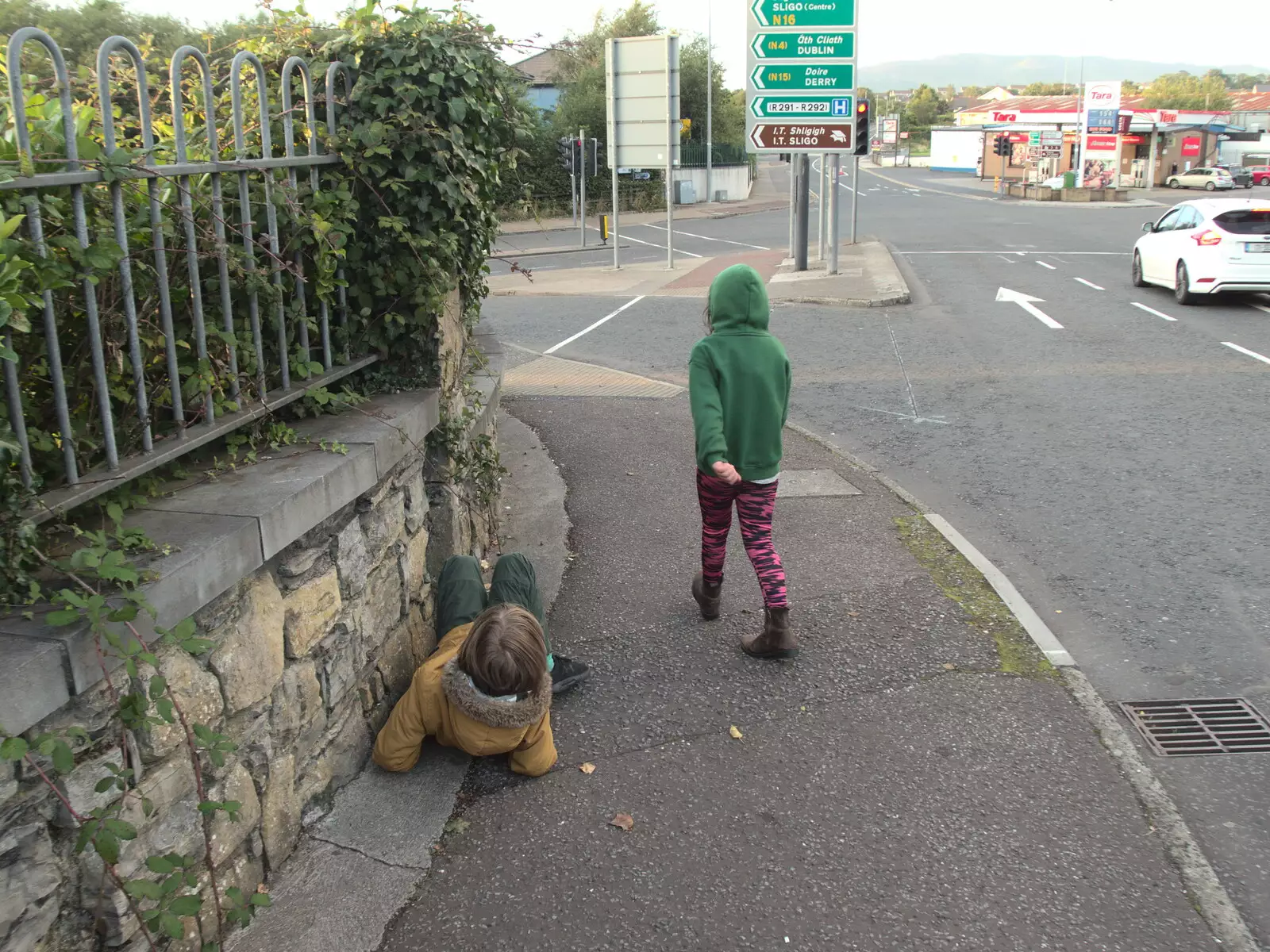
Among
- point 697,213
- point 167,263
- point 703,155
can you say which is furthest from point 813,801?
point 703,155

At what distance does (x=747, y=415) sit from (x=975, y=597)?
1676mm

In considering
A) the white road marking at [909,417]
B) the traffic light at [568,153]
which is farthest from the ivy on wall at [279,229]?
the traffic light at [568,153]

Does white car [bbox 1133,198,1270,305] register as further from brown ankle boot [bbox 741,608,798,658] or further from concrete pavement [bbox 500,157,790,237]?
concrete pavement [bbox 500,157,790,237]

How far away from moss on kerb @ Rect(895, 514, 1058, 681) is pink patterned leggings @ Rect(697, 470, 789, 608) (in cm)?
102

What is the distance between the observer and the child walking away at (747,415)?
4.59 m

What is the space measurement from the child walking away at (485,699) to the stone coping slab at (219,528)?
643mm

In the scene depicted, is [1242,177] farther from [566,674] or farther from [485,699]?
[485,699]

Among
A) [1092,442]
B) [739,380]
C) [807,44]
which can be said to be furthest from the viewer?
[807,44]

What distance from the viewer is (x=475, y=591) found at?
14.3 feet

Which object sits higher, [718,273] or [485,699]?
[718,273]

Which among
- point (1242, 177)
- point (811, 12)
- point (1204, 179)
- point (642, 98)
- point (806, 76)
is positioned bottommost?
point (1204, 179)

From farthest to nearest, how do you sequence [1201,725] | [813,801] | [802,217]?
[802,217] < [1201,725] < [813,801]

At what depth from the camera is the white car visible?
49.7 ft

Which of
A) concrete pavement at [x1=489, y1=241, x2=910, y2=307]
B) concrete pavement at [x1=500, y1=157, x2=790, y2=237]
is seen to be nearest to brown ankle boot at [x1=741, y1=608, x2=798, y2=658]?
concrete pavement at [x1=489, y1=241, x2=910, y2=307]
